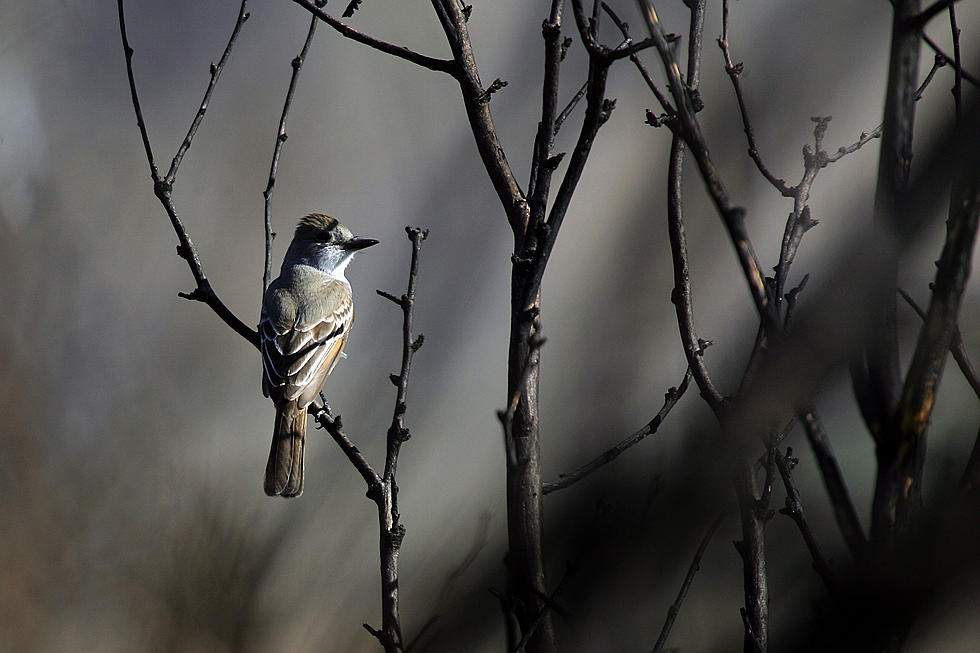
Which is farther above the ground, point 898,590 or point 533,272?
point 533,272

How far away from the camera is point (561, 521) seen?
896mm

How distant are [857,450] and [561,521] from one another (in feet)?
5.31

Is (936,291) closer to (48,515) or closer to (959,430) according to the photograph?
(959,430)

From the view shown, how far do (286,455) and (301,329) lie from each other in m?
0.86

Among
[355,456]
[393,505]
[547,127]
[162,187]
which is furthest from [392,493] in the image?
[162,187]

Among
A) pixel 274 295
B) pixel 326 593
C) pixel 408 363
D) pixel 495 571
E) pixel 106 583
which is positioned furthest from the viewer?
pixel 274 295

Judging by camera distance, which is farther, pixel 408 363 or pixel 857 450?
pixel 408 363

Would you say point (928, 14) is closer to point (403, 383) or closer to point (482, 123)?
point (482, 123)

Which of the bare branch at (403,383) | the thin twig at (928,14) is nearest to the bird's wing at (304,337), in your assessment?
the bare branch at (403,383)

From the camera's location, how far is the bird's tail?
13.5ft

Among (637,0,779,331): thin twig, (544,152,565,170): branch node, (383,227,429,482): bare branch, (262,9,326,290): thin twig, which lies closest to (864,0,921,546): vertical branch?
(637,0,779,331): thin twig

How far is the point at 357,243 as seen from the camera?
5441 millimetres

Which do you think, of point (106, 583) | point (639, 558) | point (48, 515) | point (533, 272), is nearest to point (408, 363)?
point (533, 272)

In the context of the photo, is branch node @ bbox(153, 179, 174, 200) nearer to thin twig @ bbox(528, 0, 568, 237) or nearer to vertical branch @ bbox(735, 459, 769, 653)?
thin twig @ bbox(528, 0, 568, 237)
